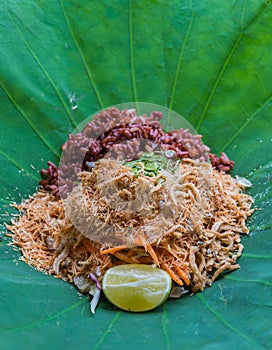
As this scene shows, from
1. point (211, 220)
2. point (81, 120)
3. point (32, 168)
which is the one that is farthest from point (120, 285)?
point (81, 120)

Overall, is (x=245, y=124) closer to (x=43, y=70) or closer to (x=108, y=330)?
(x=43, y=70)

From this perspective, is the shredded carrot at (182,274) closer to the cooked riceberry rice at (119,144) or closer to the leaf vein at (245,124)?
the cooked riceberry rice at (119,144)

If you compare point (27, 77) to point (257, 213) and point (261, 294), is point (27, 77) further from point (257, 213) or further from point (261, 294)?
point (261, 294)

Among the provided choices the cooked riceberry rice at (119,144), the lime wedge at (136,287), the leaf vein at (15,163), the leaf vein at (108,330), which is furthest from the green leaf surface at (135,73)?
the leaf vein at (108,330)

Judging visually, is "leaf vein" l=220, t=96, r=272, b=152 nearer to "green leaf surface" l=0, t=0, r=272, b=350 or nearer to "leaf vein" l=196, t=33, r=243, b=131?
"green leaf surface" l=0, t=0, r=272, b=350

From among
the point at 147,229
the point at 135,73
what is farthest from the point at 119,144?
the point at 135,73
